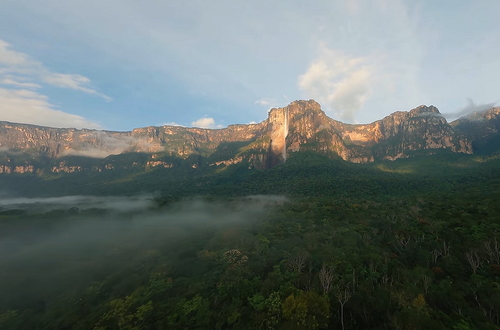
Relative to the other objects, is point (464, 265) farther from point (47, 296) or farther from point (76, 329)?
point (47, 296)

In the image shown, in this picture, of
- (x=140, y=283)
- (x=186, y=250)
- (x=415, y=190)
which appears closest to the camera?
(x=140, y=283)

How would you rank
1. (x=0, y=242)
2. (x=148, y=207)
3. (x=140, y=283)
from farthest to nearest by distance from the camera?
(x=148, y=207), (x=0, y=242), (x=140, y=283)

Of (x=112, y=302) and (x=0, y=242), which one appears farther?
(x=0, y=242)

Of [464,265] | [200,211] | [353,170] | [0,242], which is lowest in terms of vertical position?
[0,242]

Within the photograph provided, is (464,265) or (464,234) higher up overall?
(464,234)

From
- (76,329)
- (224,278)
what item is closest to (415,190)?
(224,278)

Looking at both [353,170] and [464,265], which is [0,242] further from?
[353,170]
